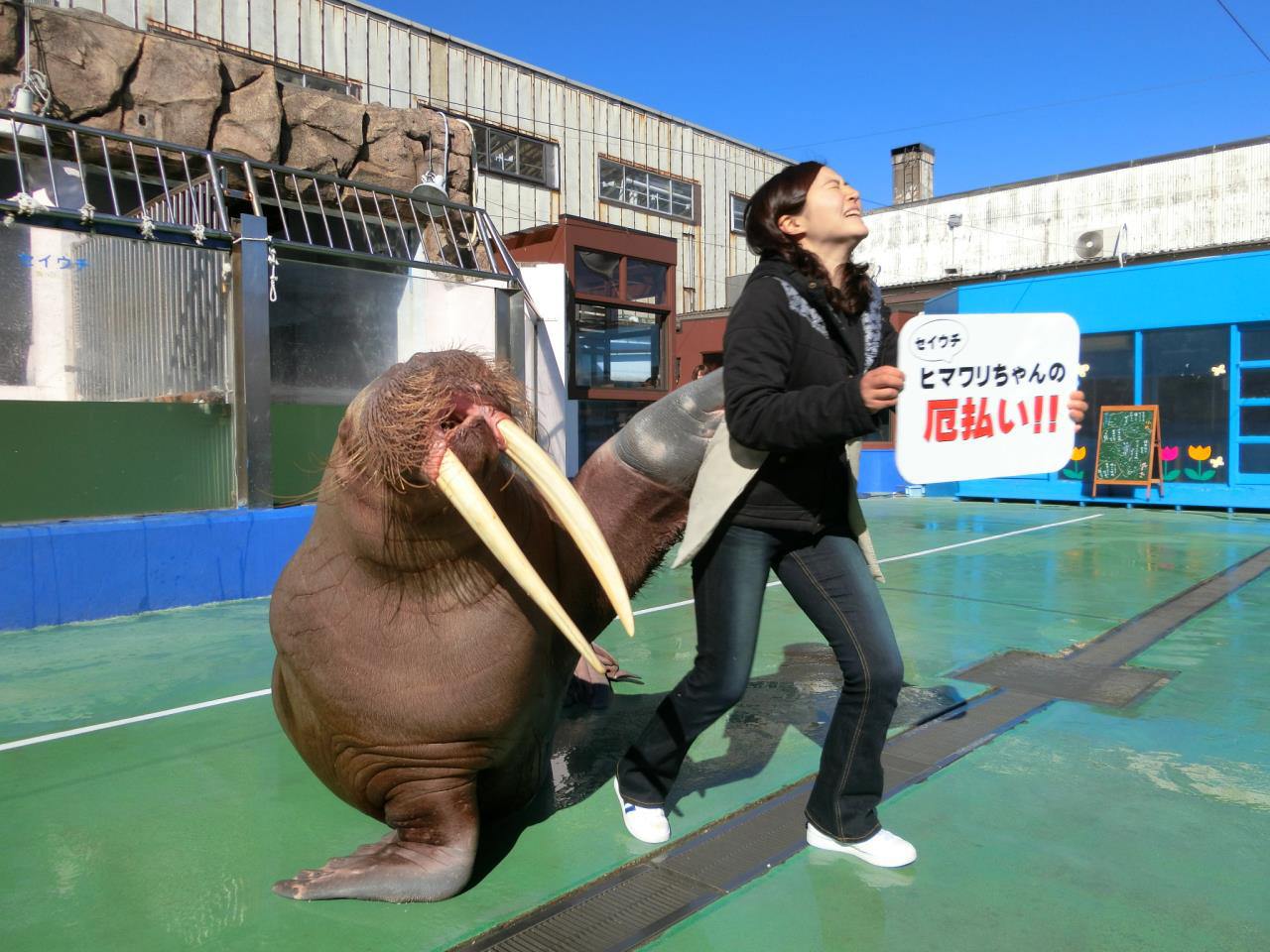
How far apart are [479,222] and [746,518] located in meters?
7.20

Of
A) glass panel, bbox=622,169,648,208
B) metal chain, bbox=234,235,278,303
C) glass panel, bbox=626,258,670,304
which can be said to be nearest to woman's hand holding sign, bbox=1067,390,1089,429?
metal chain, bbox=234,235,278,303

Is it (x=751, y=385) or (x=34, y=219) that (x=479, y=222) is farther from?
(x=751, y=385)

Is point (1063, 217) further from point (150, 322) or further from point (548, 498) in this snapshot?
point (548, 498)

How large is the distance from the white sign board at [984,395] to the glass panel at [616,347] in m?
10.2

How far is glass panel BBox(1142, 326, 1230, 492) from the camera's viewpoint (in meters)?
12.5

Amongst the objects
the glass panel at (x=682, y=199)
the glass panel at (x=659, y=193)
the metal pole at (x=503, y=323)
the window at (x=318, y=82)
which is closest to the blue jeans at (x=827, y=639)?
the metal pole at (x=503, y=323)

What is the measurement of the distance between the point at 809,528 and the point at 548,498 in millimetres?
786

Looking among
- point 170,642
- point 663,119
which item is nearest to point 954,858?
point 170,642

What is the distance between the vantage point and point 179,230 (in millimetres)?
6348

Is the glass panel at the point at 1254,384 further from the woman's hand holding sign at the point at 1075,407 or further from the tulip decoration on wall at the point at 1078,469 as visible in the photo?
the woman's hand holding sign at the point at 1075,407

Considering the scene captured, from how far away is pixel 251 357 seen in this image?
6.55 meters

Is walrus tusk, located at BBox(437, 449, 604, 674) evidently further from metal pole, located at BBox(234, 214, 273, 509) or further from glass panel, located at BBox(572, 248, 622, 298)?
glass panel, located at BBox(572, 248, 622, 298)

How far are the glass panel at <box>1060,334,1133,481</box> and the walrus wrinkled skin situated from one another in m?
12.6

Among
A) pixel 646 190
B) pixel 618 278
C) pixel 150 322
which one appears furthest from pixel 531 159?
pixel 150 322
